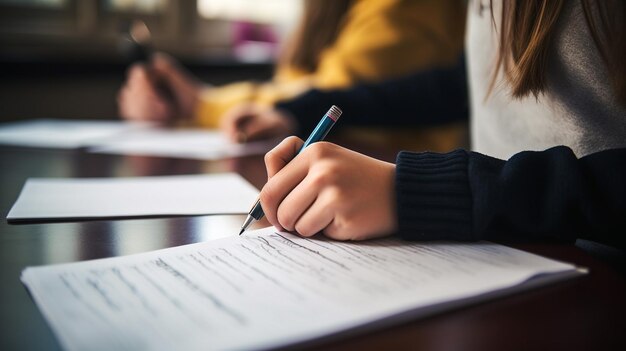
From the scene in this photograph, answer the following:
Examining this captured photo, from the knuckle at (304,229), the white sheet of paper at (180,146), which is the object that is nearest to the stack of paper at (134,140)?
the white sheet of paper at (180,146)

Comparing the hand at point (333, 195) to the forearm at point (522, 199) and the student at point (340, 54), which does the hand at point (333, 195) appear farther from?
the student at point (340, 54)

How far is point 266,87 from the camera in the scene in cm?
148

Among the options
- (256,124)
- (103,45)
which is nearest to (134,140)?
(256,124)

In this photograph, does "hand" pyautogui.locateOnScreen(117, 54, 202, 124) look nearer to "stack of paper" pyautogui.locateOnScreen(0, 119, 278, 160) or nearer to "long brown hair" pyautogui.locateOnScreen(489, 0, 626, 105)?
"stack of paper" pyautogui.locateOnScreen(0, 119, 278, 160)

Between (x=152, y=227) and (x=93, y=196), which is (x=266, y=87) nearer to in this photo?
(x=93, y=196)

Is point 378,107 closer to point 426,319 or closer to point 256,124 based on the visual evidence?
point 256,124

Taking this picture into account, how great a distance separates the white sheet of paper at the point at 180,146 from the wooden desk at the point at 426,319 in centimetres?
38

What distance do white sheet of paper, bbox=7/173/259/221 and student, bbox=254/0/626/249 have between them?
0.41ft

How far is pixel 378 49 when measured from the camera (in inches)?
52.9

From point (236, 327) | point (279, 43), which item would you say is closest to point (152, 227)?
point (236, 327)

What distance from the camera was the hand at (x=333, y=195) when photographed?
1.46ft

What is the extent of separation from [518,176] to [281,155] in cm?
21

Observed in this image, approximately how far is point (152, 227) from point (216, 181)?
0.21 meters

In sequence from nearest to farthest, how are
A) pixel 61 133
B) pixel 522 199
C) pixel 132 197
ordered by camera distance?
pixel 522 199
pixel 132 197
pixel 61 133
